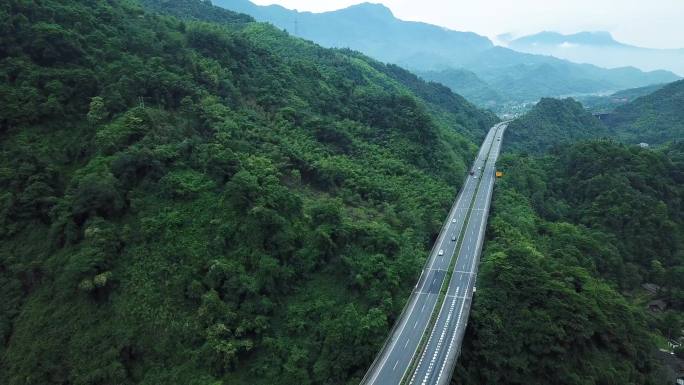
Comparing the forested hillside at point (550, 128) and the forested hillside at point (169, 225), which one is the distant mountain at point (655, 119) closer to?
the forested hillside at point (550, 128)

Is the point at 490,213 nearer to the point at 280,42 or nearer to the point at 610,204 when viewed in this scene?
the point at 610,204

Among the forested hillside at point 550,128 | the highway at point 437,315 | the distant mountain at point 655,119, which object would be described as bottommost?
the highway at point 437,315

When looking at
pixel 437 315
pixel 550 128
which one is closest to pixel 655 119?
pixel 550 128

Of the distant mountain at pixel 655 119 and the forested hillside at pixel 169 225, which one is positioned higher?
the distant mountain at pixel 655 119

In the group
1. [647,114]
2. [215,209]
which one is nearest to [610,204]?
[215,209]

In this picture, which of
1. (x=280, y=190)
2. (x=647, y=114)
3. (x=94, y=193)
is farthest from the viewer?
(x=647, y=114)

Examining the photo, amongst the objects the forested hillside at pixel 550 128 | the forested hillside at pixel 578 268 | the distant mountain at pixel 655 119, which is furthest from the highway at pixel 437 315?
the distant mountain at pixel 655 119
